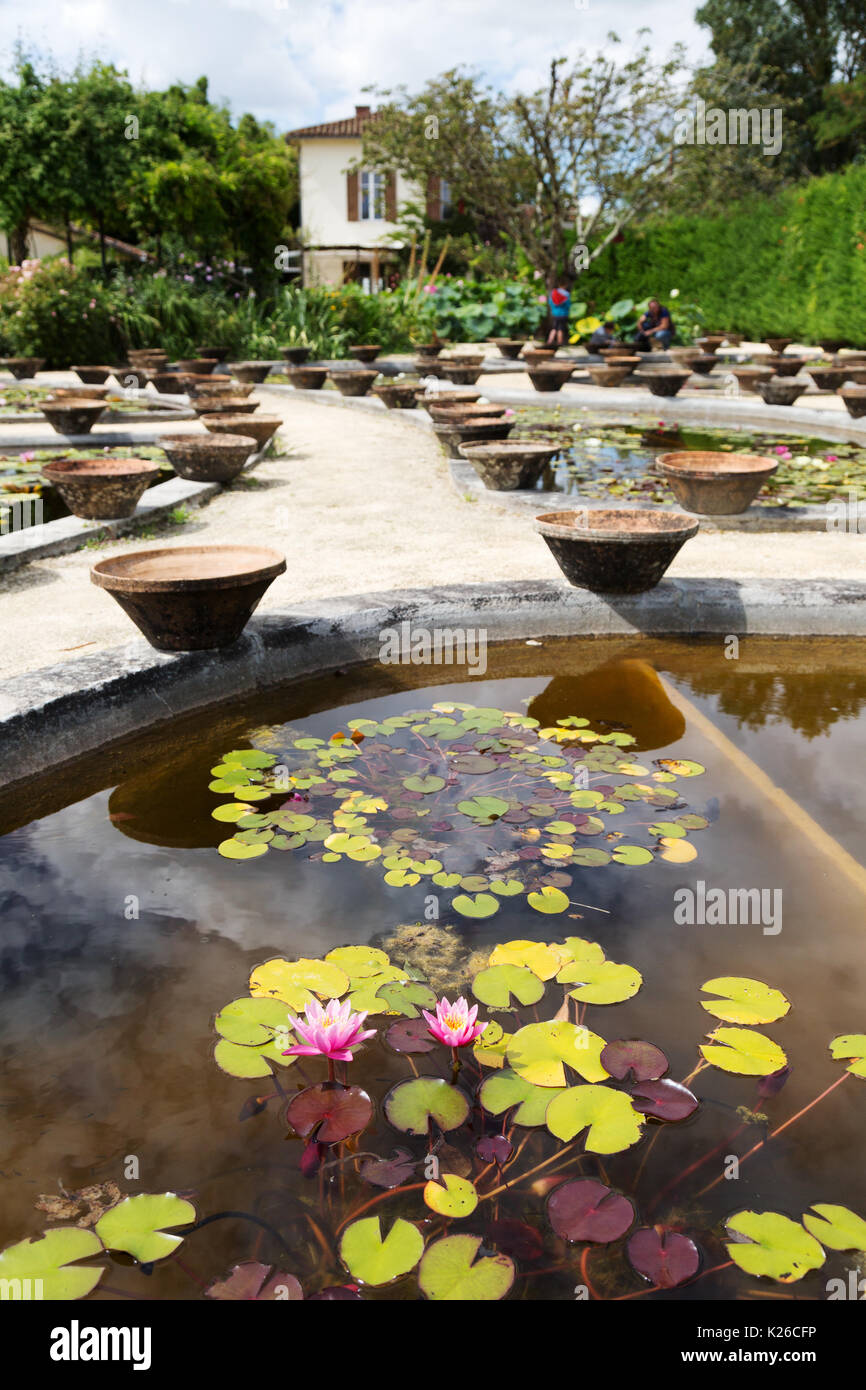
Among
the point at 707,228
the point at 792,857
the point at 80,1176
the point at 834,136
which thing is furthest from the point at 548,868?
the point at 834,136

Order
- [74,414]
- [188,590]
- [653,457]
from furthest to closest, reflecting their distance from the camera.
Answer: [74,414], [653,457], [188,590]

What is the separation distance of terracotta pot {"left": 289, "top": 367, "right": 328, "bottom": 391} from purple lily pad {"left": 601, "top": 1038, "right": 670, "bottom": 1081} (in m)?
13.3

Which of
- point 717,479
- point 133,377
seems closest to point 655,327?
point 133,377

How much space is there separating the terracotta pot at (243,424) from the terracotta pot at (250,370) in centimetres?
660

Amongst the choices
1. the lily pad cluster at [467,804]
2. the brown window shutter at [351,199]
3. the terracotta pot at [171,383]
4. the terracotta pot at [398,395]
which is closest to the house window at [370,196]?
the brown window shutter at [351,199]

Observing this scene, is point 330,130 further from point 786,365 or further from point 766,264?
point 786,365

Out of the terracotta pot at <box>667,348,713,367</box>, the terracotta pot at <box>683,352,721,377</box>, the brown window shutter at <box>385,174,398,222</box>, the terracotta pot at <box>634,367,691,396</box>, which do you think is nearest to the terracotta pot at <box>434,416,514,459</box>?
the terracotta pot at <box>634,367,691,396</box>

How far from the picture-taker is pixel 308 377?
46.3 ft

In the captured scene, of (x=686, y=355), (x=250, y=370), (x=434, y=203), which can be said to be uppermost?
(x=434, y=203)

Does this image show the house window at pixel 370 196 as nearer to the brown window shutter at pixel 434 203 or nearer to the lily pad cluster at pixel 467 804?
the brown window shutter at pixel 434 203

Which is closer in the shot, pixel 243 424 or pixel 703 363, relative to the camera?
pixel 243 424

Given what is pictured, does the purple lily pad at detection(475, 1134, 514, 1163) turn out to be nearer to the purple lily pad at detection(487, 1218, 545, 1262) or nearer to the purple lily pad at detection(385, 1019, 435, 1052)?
the purple lily pad at detection(487, 1218, 545, 1262)

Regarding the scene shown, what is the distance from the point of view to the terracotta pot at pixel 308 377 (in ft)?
45.8

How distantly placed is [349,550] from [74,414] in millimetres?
5275
